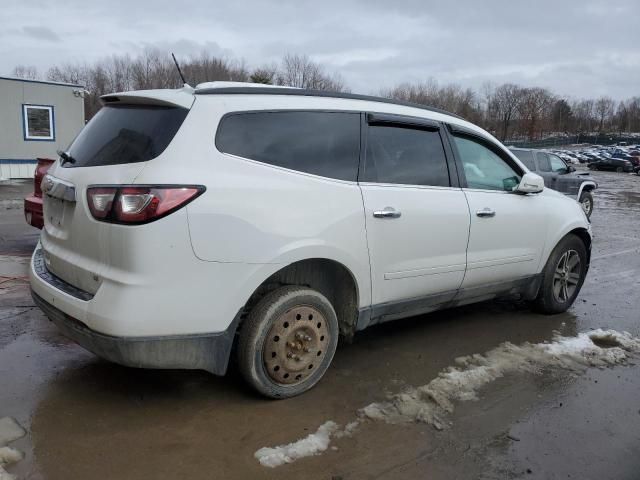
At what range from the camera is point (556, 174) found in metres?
13.7

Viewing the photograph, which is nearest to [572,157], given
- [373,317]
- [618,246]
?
[618,246]

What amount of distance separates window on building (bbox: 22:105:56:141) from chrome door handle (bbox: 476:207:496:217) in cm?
1942

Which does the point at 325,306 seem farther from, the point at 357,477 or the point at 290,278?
the point at 357,477

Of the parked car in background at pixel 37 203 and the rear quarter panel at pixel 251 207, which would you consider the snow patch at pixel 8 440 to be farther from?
the parked car in background at pixel 37 203

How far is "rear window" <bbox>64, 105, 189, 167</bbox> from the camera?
304cm

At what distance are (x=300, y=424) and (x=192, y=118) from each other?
185cm

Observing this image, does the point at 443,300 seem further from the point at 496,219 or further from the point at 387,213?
the point at 387,213

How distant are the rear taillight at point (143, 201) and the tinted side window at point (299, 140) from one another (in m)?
0.40

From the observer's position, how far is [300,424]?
3.24 metres

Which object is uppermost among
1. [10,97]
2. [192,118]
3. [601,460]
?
[10,97]

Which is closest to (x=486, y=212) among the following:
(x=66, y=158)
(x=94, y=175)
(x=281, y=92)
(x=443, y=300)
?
(x=443, y=300)

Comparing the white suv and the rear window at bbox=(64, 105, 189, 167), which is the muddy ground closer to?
the white suv

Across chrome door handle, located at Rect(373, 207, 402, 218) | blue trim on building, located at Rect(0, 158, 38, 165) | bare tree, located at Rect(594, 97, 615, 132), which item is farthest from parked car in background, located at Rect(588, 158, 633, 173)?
bare tree, located at Rect(594, 97, 615, 132)

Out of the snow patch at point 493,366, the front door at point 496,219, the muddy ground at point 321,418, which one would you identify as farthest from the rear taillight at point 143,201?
the front door at point 496,219
